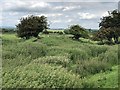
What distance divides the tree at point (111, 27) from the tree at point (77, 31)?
2.47m

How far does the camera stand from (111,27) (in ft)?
128

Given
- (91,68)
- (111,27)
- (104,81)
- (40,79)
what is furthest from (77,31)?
(40,79)

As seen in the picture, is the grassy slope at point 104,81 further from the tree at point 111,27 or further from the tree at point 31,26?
the tree at point 31,26

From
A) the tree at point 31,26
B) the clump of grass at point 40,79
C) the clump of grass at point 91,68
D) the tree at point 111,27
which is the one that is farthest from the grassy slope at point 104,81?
the tree at point 31,26

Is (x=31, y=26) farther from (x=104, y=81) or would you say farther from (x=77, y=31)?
(x=104, y=81)

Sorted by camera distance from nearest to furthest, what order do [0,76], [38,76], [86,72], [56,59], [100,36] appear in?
1. [38,76]
2. [0,76]
3. [86,72]
4. [56,59]
5. [100,36]

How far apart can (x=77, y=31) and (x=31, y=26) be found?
601 cm

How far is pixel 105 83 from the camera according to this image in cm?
1243

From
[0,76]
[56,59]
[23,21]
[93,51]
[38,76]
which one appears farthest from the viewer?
[23,21]

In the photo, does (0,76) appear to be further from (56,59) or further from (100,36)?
(100,36)

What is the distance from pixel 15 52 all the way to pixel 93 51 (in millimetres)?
5702

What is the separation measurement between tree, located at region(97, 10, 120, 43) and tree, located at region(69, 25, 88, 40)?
247 centimetres

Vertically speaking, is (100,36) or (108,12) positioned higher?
(108,12)

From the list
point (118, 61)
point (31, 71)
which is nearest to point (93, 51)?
point (118, 61)
